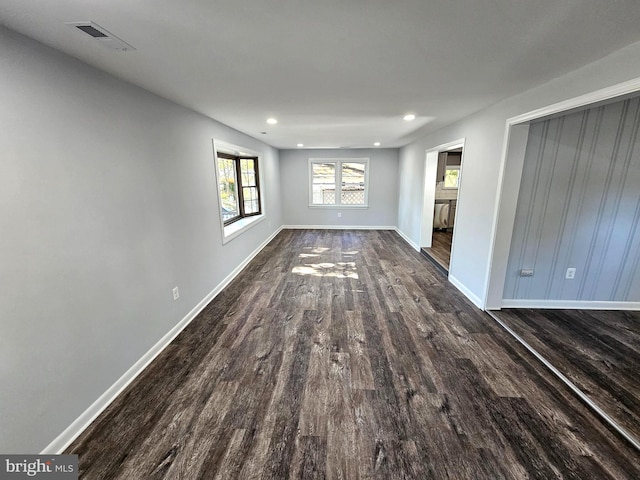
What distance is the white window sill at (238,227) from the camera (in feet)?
12.7

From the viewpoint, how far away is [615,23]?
1272 mm

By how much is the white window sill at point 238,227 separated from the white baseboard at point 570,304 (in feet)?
11.9

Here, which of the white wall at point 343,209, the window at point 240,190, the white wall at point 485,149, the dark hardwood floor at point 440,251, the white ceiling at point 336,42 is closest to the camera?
the white ceiling at point 336,42

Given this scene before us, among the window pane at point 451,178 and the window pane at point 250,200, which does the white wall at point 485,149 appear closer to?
the window pane at point 451,178

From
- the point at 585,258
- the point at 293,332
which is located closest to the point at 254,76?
the point at 293,332

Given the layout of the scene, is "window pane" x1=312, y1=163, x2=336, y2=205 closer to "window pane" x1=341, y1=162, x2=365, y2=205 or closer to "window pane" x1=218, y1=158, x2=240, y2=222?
"window pane" x1=341, y1=162, x2=365, y2=205

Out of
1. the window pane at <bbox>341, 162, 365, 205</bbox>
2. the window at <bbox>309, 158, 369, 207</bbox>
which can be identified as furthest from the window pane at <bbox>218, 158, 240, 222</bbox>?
the window pane at <bbox>341, 162, 365, 205</bbox>

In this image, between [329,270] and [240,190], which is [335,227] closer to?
[240,190]

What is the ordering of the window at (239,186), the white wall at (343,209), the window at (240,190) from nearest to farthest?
the window at (240,190) < the window at (239,186) < the white wall at (343,209)

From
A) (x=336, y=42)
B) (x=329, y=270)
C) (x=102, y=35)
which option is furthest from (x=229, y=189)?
(x=336, y=42)

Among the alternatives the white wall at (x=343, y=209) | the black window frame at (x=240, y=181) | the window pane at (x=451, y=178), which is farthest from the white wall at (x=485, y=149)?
the black window frame at (x=240, y=181)

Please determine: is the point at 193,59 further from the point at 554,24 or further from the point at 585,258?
the point at 585,258

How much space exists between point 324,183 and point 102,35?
6.17m

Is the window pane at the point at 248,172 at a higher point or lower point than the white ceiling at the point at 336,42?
lower
